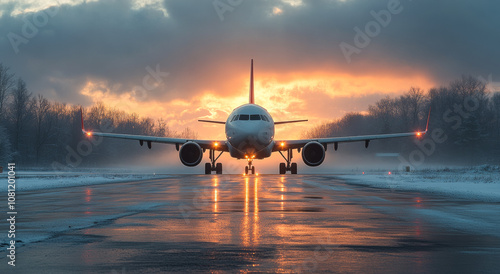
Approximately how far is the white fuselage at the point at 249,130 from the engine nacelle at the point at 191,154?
2397 mm

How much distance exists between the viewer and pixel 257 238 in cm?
912

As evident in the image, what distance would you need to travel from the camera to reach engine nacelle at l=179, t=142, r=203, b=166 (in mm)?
38750

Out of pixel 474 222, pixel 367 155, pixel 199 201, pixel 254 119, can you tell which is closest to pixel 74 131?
pixel 367 155

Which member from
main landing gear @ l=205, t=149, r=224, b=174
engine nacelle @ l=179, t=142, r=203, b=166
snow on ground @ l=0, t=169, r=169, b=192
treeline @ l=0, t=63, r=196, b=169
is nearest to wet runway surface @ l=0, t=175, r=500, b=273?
snow on ground @ l=0, t=169, r=169, b=192

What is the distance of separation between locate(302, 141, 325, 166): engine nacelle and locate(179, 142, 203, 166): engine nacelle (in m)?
7.57

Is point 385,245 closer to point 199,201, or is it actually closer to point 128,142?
point 199,201

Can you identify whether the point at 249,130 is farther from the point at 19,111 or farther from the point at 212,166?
the point at 19,111

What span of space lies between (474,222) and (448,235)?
96.5 inches

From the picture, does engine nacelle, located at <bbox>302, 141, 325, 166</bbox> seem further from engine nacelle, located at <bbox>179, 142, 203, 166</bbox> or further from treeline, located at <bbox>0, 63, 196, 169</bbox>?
treeline, located at <bbox>0, 63, 196, 169</bbox>

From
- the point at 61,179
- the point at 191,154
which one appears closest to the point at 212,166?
the point at 191,154

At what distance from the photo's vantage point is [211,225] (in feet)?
36.1

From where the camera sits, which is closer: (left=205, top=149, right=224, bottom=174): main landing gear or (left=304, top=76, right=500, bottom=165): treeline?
(left=205, top=149, right=224, bottom=174): main landing gear

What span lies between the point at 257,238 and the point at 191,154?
30.1 metres

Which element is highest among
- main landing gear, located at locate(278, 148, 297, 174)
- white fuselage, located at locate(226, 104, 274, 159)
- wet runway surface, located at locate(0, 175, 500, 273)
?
white fuselage, located at locate(226, 104, 274, 159)
